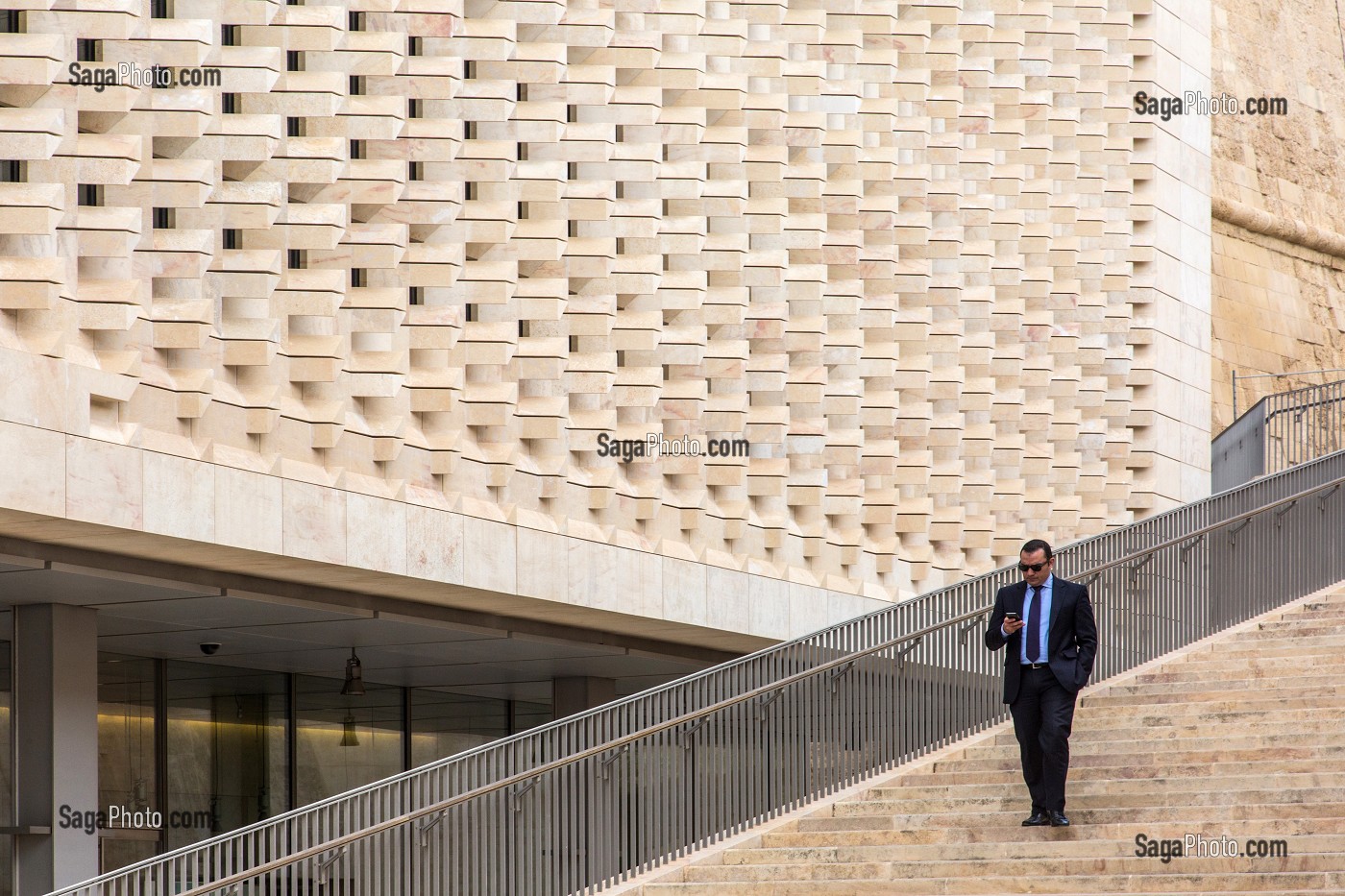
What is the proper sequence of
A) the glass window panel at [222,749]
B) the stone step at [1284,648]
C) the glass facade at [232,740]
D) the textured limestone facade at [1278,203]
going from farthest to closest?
the textured limestone facade at [1278,203] < the glass window panel at [222,749] < the glass facade at [232,740] < the stone step at [1284,648]

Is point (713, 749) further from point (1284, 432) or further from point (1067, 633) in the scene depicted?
point (1284, 432)

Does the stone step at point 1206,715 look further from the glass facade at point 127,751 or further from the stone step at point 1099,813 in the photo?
the glass facade at point 127,751

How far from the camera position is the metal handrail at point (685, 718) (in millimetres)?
10586

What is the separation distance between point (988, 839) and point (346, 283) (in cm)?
590

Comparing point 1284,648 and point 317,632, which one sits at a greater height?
point 317,632

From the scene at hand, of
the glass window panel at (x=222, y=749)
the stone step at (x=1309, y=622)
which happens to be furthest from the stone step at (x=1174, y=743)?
the glass window panel at (x=222, y=749)

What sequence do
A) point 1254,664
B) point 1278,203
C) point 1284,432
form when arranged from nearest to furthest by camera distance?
point 1254,664
point 1284,432
point 1278,203

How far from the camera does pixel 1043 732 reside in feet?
36.0

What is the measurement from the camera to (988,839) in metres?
11.3

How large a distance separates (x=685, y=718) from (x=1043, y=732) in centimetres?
247

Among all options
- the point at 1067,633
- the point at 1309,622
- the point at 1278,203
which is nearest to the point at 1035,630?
the point at 1067,633

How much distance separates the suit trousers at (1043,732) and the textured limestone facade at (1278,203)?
1891 cm

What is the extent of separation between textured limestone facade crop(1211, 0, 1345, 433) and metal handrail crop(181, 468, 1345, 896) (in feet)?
47.6

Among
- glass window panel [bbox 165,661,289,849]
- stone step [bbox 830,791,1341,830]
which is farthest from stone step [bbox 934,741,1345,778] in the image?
glass window panel [bbox 165,661,289,849]
